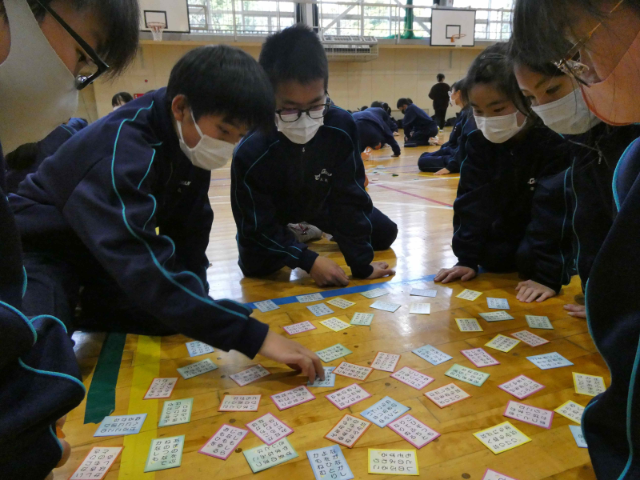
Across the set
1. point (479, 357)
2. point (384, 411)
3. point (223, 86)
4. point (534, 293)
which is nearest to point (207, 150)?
point (223, 86)

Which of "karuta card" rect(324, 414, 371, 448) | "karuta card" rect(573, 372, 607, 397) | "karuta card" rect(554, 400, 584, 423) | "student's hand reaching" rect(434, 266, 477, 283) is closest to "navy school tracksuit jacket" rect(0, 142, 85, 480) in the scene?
"karuta card" rect(324, 414, 371, 448)

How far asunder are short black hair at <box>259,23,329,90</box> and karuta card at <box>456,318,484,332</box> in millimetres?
929

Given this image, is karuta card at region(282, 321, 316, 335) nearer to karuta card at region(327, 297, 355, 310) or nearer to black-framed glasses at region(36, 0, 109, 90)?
karuta card at region(327, 297, 355, 310)

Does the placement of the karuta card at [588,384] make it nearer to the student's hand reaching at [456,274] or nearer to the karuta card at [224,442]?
the student's hand reaching at [456,274]

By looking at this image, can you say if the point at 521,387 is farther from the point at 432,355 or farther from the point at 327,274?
the point at 327,274

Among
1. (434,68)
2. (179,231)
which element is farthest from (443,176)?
(434,68)

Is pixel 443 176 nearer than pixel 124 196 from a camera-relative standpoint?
No

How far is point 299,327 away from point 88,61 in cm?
89

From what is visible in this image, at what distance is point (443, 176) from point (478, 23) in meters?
7.65

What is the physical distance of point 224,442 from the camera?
2.89 ft

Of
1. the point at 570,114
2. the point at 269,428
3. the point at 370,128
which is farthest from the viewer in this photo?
the point at 370,128

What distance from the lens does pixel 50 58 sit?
0.75 meters

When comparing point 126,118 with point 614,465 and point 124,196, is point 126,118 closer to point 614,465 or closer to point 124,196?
point 124,196

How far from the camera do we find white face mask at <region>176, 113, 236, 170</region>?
1160mm
